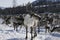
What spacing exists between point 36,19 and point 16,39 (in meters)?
2.98

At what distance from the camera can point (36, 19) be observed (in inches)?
778

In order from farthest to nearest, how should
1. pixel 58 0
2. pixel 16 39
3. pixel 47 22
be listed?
pixel 58 0, pixel 47 22, pixel 16 39

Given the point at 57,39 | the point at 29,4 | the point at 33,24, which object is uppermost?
the point at 29,4

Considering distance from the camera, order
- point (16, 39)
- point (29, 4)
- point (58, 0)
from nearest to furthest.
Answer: point (29, 4), point (16, 39), point (58, 0)

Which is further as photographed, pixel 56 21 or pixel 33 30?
pixel 56 21

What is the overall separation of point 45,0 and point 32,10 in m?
89.6

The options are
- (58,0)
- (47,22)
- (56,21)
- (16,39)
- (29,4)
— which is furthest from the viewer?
(58,0)

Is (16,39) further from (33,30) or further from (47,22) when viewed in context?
(47,22)

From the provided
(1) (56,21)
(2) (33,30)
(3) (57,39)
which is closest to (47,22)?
(1) (56,21)

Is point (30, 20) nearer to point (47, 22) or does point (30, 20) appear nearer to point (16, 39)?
point (16, 39)

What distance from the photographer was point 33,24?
1945 cm

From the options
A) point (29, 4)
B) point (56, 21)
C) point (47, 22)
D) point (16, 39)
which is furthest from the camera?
point (56, 21)

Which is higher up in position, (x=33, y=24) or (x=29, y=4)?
(x=29, y=4)

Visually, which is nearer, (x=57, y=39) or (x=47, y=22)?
(x=57, y=39)
